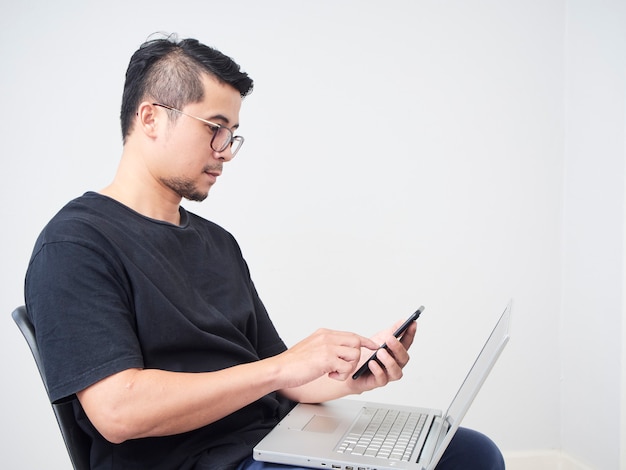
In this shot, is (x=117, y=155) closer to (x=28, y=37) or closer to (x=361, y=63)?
(x=28, y=37)

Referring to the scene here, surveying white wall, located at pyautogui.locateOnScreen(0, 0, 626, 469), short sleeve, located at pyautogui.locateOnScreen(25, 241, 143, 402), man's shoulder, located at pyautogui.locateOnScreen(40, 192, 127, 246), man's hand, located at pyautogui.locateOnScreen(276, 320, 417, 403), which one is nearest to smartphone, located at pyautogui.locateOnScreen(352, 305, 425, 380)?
man's hand, located at pyautogui.locateOnScreen(276, 320, 417, 403)

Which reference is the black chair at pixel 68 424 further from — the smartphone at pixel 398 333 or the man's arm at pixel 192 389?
the smartphone at pixel 398 333

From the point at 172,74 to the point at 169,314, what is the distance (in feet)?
1.70

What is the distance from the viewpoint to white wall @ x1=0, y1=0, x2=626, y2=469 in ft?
6.43

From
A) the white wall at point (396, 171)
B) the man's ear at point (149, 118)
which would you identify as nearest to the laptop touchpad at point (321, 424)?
the man's ear at point (149, 118)

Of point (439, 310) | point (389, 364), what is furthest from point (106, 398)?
point (439, 310)

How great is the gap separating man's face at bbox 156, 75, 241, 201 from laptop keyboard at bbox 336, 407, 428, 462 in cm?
59

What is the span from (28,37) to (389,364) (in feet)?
5.06

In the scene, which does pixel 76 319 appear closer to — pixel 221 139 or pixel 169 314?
pixel 169 314

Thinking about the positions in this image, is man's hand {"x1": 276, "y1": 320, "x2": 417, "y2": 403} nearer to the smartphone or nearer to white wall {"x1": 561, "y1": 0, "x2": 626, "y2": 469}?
the smartphone

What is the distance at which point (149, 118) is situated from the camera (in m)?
1.27

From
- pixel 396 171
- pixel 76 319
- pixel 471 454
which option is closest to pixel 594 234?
pixel 396 171

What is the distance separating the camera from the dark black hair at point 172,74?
1.27m

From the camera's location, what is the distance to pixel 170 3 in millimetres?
2021
